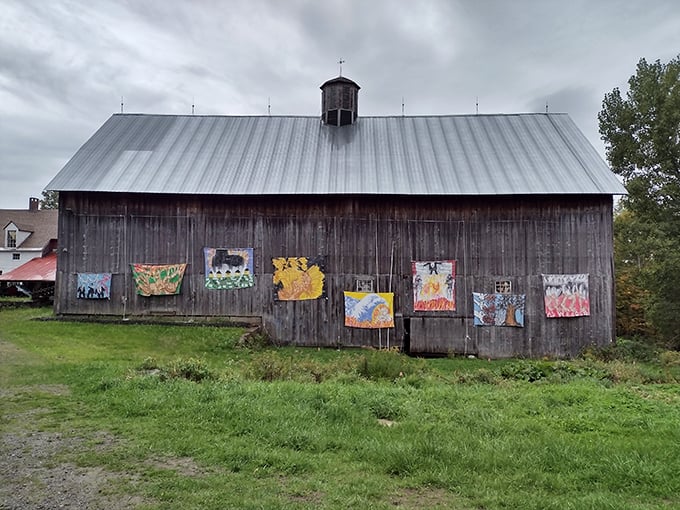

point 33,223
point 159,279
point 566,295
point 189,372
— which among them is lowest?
point 189,372

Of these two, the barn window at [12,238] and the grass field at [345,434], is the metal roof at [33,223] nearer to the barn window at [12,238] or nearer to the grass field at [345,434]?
the barn window at [12,238]

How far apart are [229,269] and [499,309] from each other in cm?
1062

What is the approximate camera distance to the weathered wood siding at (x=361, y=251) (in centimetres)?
1811

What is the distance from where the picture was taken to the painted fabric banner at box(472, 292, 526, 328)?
59.3 feet

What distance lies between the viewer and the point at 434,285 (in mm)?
18266

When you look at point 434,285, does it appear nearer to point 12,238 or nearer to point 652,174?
point 652,174

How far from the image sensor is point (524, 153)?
66.6 ft

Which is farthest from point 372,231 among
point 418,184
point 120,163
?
point 120,163

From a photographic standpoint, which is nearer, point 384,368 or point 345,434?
point 345,434

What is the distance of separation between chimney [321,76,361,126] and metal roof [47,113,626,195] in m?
0.47

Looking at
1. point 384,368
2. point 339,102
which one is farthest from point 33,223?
point 384,368

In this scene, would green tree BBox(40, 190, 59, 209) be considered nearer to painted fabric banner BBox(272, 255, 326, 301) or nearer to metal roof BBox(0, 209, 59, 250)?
metal roof BBox(0, 209, 59, 250)

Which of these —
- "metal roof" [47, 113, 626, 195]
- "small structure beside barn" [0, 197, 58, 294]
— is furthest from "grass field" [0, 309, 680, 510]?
"small structure beside barn" [0, 197, 58, 294]

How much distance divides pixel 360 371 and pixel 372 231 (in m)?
Result: 8.10
